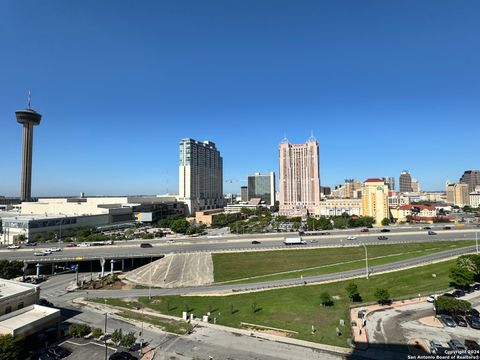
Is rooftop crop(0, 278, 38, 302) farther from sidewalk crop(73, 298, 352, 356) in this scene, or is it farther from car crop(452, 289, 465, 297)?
car crop(452, 289, 465, 297)

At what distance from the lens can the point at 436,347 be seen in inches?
1136

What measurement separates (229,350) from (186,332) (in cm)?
725

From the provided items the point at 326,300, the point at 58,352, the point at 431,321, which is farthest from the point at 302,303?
the point at 58,352

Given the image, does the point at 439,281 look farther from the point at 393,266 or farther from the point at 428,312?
the point at 428,312

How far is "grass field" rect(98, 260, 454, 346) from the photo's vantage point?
3665 centimetres

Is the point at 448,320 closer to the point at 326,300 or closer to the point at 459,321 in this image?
the point at 459,321

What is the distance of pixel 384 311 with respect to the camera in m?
39.6

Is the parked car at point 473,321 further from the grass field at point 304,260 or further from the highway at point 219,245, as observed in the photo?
the highway at point 219,245

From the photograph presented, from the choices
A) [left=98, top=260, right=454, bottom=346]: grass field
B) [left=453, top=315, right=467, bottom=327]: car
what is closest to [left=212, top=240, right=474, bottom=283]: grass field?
[left=98, top=260, right=454, bottom=346]: grass field

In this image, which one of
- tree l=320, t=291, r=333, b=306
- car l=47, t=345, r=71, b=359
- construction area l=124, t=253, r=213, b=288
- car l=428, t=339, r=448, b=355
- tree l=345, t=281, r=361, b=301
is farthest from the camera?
construction area l=124, t=253, r=213, b=288

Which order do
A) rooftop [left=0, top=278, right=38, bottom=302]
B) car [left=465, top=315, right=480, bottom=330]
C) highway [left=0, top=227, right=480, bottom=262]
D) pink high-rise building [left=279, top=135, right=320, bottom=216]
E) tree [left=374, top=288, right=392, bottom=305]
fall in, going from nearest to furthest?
car [left=465, top=315, right=480, bottom=330] → rooftop [left=0, top=278, right=38, bottom=302] → tree [left=374, top=288, right=392, bottom=305] → highway [left=0, top=227, right=480, bottom=262] → pink high-rise building [left=279, top=135, right=320, bottom=216]

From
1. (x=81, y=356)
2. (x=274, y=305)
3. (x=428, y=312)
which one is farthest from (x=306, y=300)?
(x=81, y=356)

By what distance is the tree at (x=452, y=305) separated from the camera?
3562 cm

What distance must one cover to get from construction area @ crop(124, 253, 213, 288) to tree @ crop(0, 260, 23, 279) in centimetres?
2097
